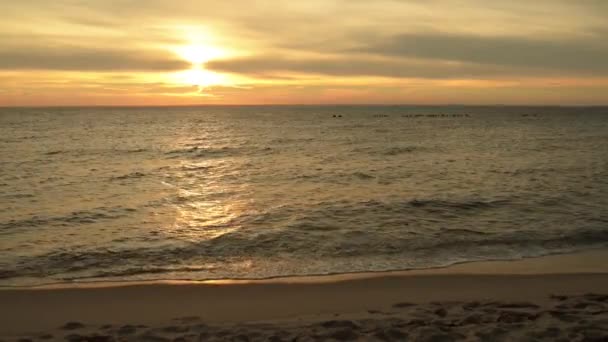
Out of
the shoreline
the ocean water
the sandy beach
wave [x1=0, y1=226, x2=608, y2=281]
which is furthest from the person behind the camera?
the ocean water

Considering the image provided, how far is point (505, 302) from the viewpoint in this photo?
330 inches

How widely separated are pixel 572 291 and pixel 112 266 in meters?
9.29

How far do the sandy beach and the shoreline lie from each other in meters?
0.04

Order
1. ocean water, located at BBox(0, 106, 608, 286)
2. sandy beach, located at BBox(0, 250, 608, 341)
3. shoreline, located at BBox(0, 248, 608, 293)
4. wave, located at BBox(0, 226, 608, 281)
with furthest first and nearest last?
1. ocean water, located at BBox(0, 106, 608, 286)
2. wave, located at BBox(0, 226, 608, 281)
3. shoreline, located at BBox(0, 248, 608, 293)
4. sandy beach, located at BBox(0, 250, 608, 341)

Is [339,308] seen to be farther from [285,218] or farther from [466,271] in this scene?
[285,218]

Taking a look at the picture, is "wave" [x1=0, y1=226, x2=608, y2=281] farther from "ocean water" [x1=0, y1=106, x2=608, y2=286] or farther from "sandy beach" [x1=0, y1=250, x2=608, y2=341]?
"sandy beach" [x1=0, y1=250, x2=608, y2=341]

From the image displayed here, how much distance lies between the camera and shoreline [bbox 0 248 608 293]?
9859 mm

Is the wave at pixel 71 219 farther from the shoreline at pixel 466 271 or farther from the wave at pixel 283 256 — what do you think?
the shoreline at pixel 466 271

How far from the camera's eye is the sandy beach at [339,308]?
7.09 meters

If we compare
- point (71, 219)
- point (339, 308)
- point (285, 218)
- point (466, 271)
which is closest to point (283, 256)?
point (339, 308)

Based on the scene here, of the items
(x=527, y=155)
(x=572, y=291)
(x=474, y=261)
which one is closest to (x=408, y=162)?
(x=527, y=155)

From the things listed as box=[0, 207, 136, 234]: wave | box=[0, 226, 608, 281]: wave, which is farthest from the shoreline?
box=[0, 207, 136, 234]: wave

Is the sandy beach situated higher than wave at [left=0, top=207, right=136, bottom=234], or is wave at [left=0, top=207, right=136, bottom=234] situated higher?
wave at [left=0, top=207, right=136, bottom=234]

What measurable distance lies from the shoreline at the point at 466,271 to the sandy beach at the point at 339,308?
41 millimetres
